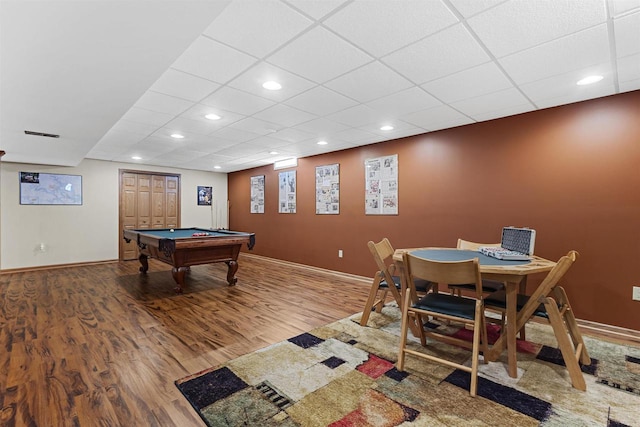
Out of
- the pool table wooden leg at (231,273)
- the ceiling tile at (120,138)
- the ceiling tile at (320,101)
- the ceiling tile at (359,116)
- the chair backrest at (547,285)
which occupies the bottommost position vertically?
the pool table wooden leg at (231,273)

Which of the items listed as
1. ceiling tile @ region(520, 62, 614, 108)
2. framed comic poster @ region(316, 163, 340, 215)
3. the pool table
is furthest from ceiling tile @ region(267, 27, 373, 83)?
framed comic poster @ region(316, 163, 340, 215)

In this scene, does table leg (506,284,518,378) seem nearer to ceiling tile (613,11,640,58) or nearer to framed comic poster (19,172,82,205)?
ceiling tile (613,11,640,58)

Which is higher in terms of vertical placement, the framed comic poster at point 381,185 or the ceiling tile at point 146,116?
the ceiling tile at point 146,116

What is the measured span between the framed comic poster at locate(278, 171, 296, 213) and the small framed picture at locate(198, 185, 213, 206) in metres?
2.71

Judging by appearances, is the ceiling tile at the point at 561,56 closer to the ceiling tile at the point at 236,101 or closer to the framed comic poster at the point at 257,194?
the ceiling tile at the point at 236,101

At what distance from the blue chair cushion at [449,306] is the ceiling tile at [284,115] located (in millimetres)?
2461

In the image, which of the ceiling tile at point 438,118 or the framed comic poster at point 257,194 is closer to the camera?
the ceiling tile at point 438,118

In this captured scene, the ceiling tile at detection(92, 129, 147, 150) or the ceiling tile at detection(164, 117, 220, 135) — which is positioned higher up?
the ceiling tile at detection(164, 117, 220, 135)

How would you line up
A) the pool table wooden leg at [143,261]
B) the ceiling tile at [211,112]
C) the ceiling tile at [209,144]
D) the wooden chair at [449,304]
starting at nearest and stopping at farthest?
the wooden chair at [449,304] < the ceiling tile at [211,112] < the ceiling tile at [209,144] < the pool table wooden leg at [143,261]

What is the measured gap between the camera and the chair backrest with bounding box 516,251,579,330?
6.48 feet

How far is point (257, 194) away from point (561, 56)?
250 inches

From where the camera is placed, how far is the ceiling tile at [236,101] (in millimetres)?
2891

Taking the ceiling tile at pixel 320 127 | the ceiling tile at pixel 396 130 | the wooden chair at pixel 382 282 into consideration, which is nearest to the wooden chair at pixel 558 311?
the wooden chair at pixel 382 282

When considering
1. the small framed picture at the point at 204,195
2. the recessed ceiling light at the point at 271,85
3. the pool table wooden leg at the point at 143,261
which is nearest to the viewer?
the recessed ceiling light at the point at 271,85
